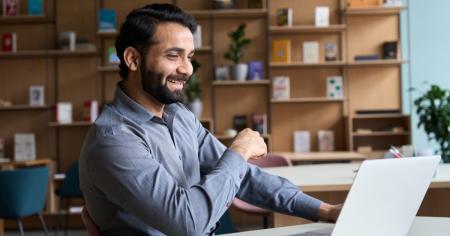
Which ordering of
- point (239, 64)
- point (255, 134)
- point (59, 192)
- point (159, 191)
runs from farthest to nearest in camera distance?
point (239, 64)
point (59, 192)
point (255, 134)
point (159, 191)

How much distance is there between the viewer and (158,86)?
160cm

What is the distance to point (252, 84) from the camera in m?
6.59

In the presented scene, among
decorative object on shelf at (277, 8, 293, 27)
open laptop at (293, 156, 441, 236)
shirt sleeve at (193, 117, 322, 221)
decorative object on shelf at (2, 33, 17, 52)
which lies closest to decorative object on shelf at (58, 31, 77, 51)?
decorative object on shelf at (2, 33, 17, 52)

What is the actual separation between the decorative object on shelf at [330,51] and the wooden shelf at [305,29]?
153 mm

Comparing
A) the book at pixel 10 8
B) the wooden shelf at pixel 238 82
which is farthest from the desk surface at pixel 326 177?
the book at pixel 10 8

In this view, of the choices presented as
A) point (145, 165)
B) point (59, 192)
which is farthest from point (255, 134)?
point (59, 192)

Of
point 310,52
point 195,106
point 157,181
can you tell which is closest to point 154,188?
point 157,181

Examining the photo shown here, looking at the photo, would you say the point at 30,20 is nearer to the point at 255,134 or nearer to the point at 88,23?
the point at 88,23

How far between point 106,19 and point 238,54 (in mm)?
1493

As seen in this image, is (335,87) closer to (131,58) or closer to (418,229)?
(418,229)

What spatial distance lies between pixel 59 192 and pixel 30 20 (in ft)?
6.99

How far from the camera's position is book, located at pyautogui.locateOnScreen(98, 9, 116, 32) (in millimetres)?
6434

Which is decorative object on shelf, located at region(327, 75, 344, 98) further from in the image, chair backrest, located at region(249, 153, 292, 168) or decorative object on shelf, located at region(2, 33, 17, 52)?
decorative object on shelf, located at region(2, 33, 17, 52)

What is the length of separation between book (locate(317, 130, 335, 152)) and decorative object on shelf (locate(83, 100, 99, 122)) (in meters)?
2.47
